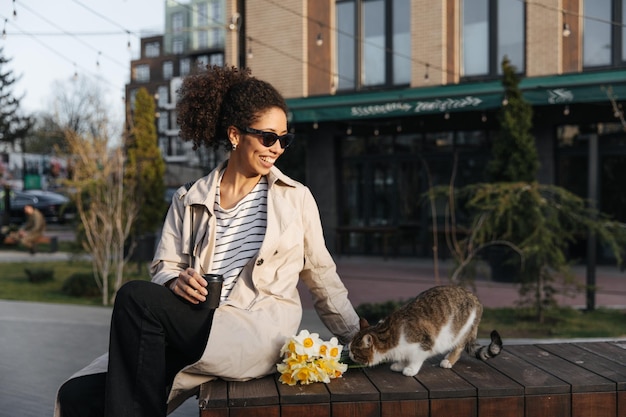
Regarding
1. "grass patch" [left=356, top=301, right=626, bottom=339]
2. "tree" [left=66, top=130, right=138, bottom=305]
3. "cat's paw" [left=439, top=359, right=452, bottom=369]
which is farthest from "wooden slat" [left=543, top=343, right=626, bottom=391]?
"tree" [left=66, top=130, right=138, bottom=305]

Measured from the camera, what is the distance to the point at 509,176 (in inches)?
473

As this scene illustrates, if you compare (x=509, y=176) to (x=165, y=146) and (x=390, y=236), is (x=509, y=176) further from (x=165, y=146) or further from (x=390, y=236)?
(x=165, y=146)

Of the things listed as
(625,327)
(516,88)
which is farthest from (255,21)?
(625,327)

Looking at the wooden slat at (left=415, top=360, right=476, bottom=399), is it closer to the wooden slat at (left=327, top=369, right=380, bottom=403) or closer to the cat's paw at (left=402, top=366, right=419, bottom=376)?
the cat's paw at (left=402, top=366, right=419, bottom=376)

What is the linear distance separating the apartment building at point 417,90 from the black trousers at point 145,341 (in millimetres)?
10974

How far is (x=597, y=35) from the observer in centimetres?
1384

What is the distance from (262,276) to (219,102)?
2.80 feet

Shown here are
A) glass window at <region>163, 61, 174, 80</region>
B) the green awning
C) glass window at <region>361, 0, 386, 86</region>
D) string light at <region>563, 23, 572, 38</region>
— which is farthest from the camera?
glass window at <region>163, 61, 174, 80</region>

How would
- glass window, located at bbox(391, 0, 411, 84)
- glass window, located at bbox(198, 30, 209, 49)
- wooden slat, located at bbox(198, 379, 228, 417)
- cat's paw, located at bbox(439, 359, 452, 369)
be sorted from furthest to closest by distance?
glass window, located at bbox(198, 30, 209, 49)
glass window, located at bbox(391, 0, 411, 84)
cat's paw, located at bbox(439, 359, 452, 369)
wooden slat, located at bbox(198, 379, 228, 417)

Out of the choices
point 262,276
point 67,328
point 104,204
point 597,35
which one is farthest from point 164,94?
A: point 262,276

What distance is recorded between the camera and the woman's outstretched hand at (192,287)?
8.09 feet

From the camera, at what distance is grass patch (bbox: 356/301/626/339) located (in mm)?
7230

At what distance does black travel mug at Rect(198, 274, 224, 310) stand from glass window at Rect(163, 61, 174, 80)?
213 ft

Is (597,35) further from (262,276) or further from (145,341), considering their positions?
(145,341)
